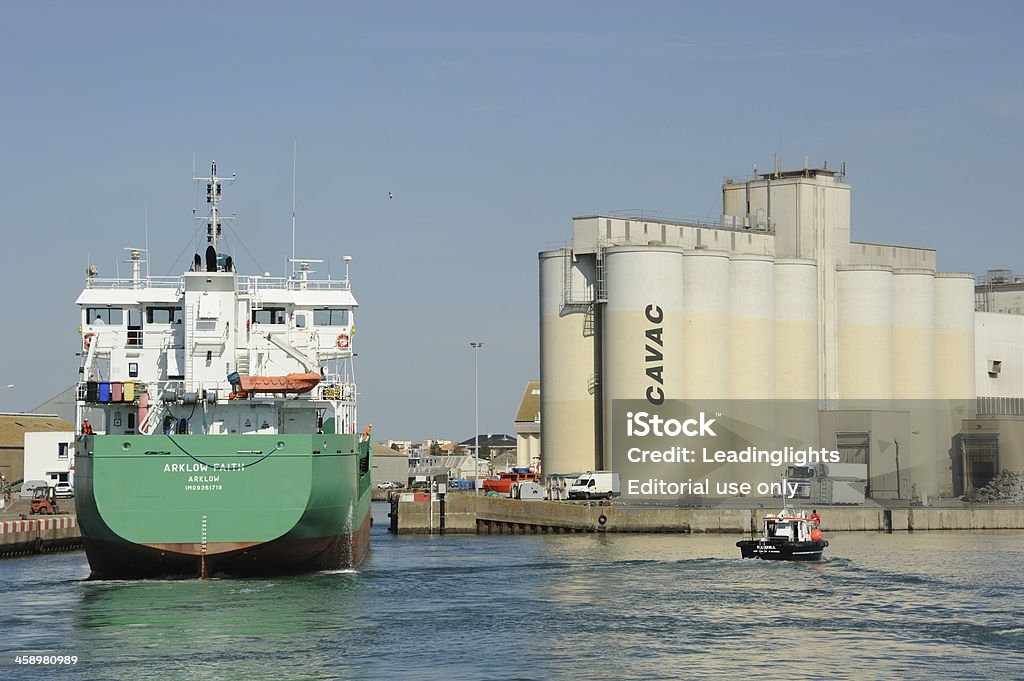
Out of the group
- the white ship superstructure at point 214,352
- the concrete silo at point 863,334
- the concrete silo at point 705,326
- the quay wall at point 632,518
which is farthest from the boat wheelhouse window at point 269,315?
the concrete silo at point 863,334

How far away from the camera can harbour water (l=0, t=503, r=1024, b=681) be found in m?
36.2

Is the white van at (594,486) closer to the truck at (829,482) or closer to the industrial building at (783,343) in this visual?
the industrial building at (783,343)

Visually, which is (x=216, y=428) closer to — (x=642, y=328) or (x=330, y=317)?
(x=330, y=317)

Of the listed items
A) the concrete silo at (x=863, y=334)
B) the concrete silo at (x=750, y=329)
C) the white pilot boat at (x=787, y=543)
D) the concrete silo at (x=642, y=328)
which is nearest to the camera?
the white pilot boat at (x=787, y=543)

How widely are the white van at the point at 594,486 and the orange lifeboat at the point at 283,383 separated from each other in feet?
119

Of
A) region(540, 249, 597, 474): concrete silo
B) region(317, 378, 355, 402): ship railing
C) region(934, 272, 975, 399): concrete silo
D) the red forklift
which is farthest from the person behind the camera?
region(934, 272, 975, 399): concrete silo

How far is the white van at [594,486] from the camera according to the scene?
8475cm

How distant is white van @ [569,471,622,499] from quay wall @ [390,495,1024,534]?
2555 millimetres

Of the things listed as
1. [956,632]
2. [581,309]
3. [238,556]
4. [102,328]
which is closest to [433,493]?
[581,309]

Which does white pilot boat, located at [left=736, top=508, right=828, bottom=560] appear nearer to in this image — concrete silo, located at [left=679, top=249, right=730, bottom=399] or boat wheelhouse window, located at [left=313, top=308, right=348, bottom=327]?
boat wheelhouse window, located at [left=313, top=308, right=348, bottom=327]

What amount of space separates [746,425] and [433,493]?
19.9 metres

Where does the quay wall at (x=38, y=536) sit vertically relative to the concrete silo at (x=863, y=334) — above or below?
below

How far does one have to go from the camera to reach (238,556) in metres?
47.9

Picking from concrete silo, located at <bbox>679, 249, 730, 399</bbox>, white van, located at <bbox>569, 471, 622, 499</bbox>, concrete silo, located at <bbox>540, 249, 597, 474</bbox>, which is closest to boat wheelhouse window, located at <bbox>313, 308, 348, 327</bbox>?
white van, located at <bbox>569, 471, 622, 499</bbox>
